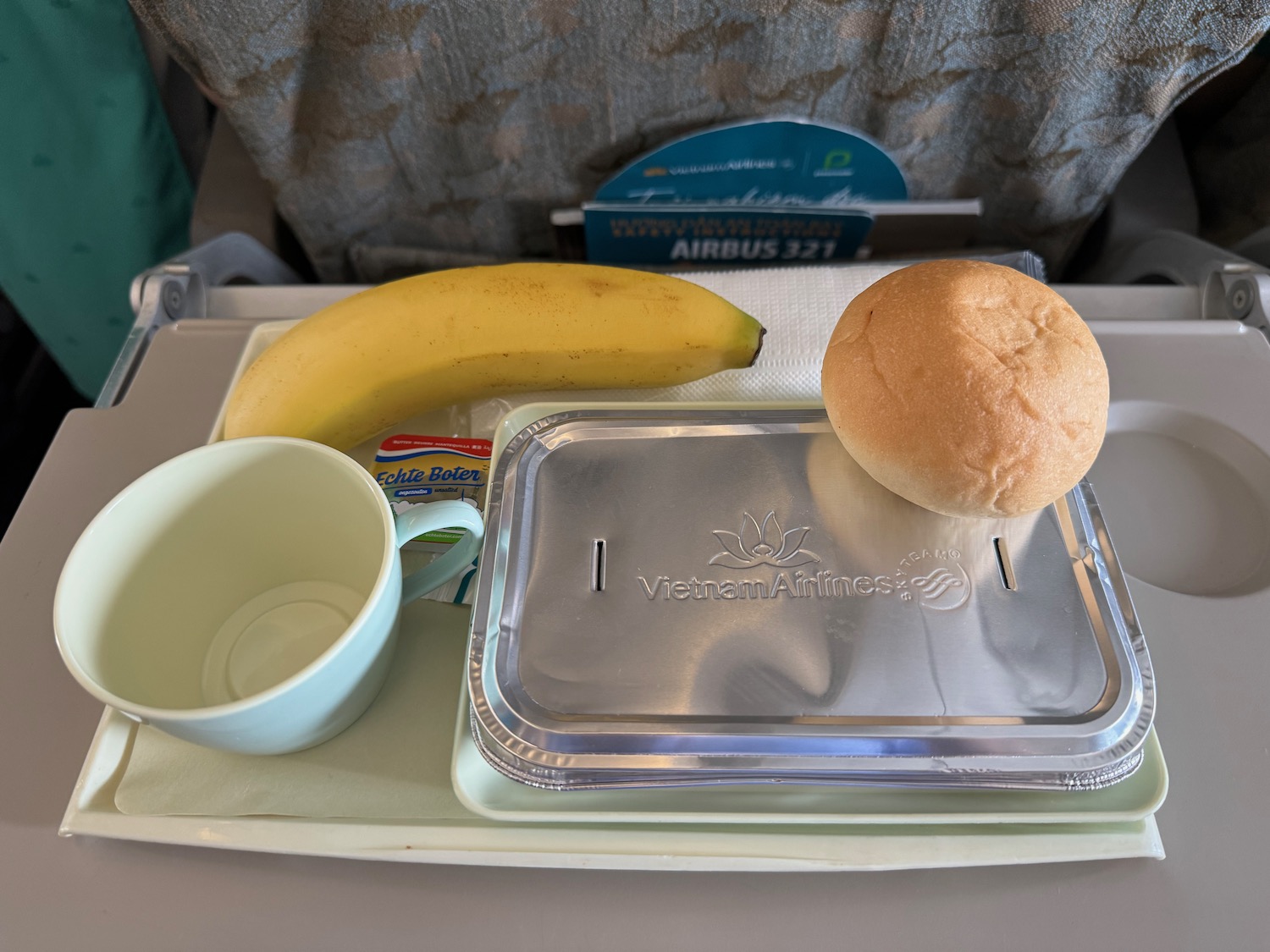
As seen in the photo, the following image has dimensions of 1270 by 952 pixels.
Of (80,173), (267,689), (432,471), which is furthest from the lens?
(80,173)

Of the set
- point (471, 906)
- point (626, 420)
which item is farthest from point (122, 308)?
point (471, 906)

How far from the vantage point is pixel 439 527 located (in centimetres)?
43

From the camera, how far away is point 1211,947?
405 mm

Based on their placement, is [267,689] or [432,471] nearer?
[267,689]

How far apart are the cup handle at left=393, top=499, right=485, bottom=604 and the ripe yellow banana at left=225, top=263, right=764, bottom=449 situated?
16 cm

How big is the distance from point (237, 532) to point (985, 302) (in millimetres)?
483

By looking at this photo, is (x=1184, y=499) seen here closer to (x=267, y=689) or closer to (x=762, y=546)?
(x=762, y=546)

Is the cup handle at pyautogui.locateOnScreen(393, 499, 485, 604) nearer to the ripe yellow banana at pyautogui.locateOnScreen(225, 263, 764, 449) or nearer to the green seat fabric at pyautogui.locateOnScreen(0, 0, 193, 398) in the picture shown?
the ripe yellow banana at pyautogui.locateOnScreen(225, 263, 764, 449)

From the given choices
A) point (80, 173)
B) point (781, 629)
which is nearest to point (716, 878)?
point (781, 629)

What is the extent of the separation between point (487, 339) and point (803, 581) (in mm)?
285

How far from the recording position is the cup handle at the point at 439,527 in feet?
1.39

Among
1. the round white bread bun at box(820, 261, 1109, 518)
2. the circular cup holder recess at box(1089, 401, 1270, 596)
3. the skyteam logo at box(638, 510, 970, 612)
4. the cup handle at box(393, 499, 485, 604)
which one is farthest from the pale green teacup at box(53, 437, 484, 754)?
the circular cup holder recess at box(1089, 401, 1270, 596)

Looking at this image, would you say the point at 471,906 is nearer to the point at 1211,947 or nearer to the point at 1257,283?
the point at 1211,947

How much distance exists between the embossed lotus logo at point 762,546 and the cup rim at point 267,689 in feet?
0.63
